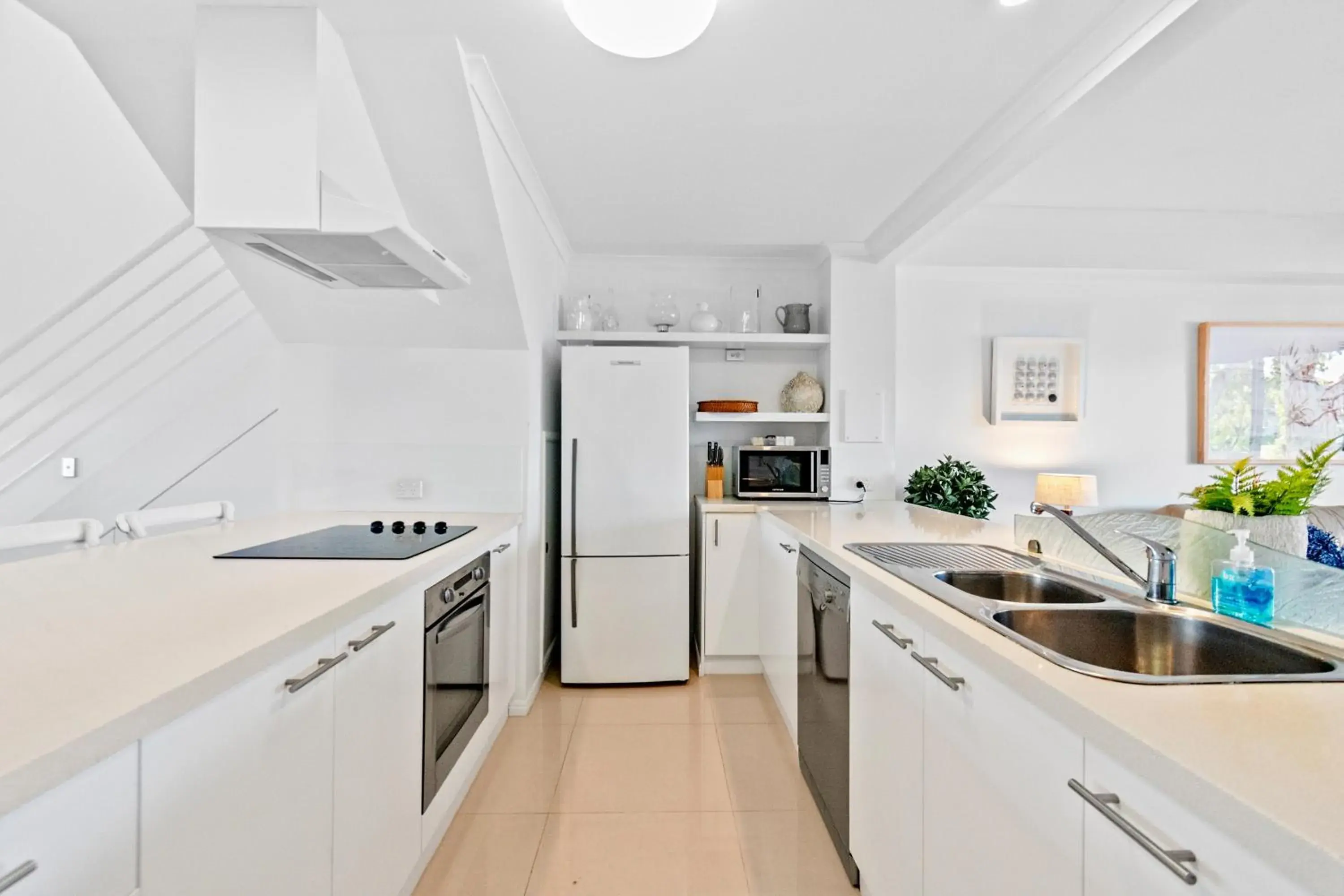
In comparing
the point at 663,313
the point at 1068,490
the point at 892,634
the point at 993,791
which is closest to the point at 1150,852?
the point at 993,791

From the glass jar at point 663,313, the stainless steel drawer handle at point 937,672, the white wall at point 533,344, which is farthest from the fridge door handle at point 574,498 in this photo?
the stainless steel drawer handle at point 937,672

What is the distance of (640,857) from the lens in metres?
1.88

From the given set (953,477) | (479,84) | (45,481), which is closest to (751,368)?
(953,477)

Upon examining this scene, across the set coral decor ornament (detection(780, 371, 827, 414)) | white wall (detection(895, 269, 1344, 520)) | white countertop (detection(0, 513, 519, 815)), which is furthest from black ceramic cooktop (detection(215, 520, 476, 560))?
white wall (detection(895, 269, 1344, 520))

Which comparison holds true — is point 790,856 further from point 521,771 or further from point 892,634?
point 521,771

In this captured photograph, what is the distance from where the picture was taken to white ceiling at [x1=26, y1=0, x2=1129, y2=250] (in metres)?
1.71

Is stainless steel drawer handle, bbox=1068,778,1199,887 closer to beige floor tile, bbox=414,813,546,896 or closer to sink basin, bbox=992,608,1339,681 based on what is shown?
sink basin, bbox=992,608,1339,681

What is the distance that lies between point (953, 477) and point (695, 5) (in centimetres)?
285

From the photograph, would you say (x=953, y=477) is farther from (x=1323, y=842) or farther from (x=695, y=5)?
(x=1323, y=842)

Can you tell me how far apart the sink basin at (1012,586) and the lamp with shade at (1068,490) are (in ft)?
7.58

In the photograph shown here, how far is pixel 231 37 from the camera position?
163 centimetres

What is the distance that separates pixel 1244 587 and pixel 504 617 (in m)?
2.33

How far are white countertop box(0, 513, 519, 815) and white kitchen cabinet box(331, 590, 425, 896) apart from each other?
85 millimetres

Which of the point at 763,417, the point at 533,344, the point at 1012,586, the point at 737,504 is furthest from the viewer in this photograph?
the point at 763,417
